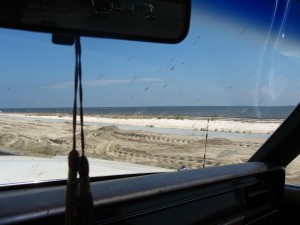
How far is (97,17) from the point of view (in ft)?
4.17

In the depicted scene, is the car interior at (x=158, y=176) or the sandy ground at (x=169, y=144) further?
the sandy ground at (x=169, y=144)

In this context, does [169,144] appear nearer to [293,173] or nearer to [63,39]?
[293,173]

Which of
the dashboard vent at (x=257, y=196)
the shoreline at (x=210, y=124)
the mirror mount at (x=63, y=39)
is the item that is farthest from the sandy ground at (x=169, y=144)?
the mirror mount at (x=63, y=39)

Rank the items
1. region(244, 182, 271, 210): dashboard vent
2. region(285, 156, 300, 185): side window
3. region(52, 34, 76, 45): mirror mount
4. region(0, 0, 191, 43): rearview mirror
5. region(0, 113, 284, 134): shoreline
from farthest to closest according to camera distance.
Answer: region(285, 156, 300, 185): side window
region(0, 113, 284, 134): shoreline
region(244, 182, 271, 210): dashboard vent
region(52, 34, 76, 45): mirror mount
region(0, 0, 191, 43): rearview mirror

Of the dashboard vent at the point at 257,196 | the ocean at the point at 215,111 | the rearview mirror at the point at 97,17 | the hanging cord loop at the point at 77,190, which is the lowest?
the dashboard vent at the point at 257,196

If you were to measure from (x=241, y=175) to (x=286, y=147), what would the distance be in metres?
0.79

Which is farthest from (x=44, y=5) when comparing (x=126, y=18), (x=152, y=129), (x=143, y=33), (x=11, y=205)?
(x=152, y=129)

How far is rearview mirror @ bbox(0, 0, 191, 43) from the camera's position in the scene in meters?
1.20

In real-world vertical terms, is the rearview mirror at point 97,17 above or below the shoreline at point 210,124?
above

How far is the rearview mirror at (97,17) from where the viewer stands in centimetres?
120

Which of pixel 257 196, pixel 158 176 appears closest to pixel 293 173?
pixel 257 196

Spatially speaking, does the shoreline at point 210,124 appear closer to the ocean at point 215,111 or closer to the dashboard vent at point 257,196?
the ocean at point 215,111

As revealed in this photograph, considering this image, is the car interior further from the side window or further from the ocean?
the ocean

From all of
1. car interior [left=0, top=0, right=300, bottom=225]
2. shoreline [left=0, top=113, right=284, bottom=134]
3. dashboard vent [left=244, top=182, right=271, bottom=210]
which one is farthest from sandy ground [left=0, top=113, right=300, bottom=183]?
dashboard vent [left=244, top=182, right=271, bottom=210]
